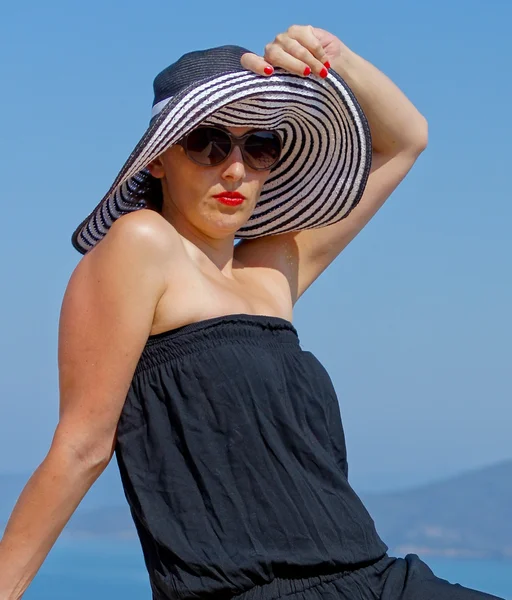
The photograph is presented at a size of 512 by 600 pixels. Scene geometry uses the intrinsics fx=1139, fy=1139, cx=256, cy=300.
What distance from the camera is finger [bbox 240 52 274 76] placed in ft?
7.52

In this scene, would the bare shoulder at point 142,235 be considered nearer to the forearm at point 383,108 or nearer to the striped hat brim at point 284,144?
the striped hat brim at point 284,144

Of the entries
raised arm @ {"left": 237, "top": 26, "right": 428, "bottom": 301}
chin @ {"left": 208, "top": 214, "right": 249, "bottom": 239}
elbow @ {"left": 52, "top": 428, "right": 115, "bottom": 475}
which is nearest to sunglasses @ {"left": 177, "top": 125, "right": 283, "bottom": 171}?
chin @ {"left": 208, "top": 214, "right": 249, "bottom": 239}

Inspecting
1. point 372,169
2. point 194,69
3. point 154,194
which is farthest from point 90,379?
point 372,169

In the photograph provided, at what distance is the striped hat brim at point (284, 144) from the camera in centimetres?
224

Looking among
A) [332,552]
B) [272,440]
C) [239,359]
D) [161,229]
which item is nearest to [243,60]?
[161,229]

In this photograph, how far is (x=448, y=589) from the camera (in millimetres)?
2264

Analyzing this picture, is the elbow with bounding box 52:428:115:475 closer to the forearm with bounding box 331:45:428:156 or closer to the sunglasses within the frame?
the sunglasses

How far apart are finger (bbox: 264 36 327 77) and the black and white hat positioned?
0.04m

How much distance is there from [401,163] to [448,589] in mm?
1117

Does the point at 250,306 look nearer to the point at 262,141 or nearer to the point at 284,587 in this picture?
the point at 262,141

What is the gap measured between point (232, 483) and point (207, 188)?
2.02 feet

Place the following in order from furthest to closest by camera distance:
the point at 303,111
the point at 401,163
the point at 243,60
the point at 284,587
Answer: the point at 401,163, the point at 303,111, the point at 243,60, the point at 284,587

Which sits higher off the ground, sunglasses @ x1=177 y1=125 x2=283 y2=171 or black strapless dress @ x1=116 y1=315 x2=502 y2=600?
sunglasses @ x1=177 y1=125 x2=283 y2=171

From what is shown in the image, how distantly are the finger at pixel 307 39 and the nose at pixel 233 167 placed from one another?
254 millimetres
